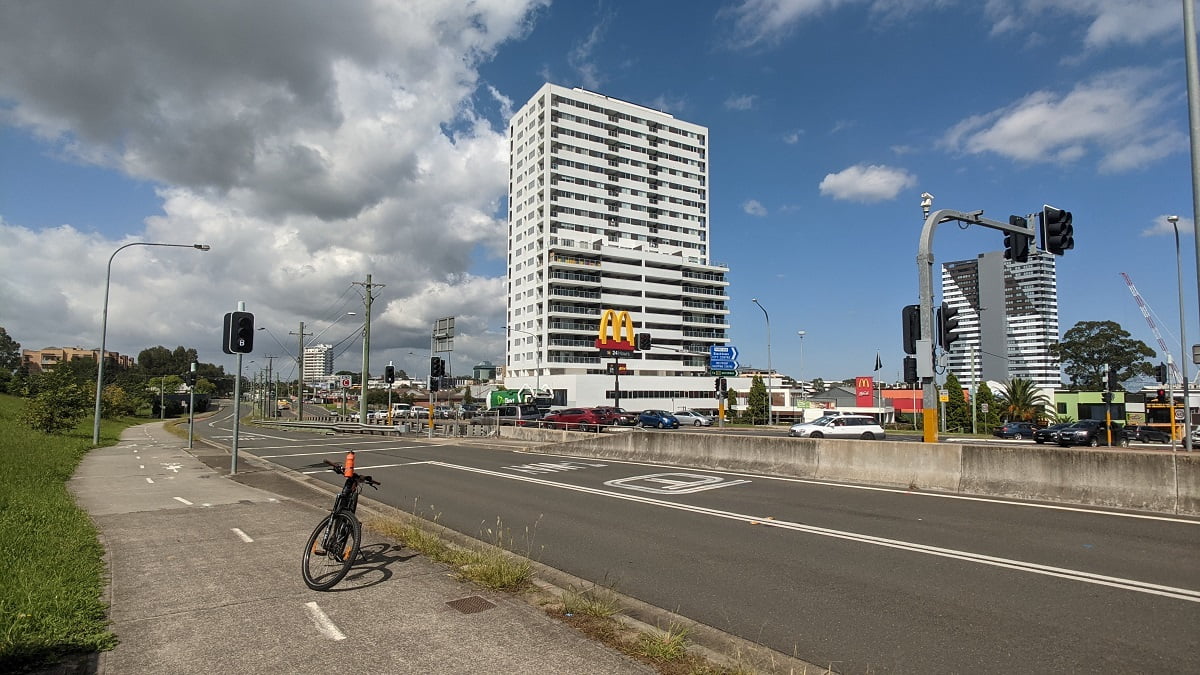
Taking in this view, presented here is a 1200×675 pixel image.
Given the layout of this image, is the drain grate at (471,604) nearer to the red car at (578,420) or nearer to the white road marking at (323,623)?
the white road marking at (323,623)

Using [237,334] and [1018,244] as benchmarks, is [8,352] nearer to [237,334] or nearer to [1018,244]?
[237,334]

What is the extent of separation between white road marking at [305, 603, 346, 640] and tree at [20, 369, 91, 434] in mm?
34964

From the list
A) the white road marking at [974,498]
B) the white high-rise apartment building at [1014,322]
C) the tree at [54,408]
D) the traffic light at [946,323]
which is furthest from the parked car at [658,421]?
the white high-rise apartment building at [1014,322]

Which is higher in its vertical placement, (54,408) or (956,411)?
(54,408)

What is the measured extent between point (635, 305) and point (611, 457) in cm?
7942

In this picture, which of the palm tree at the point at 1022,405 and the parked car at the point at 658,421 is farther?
the palm tree at the point at 1022,405

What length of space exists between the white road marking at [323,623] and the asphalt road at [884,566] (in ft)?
9.22

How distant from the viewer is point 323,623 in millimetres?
5238

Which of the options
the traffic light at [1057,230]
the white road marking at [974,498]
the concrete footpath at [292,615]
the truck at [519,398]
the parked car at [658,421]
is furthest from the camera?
the truck at [519,398]

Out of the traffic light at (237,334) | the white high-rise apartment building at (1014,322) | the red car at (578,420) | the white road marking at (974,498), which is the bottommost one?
the red car at (578,420)

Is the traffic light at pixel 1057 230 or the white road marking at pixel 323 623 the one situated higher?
the traffic light at pixel 1057 230

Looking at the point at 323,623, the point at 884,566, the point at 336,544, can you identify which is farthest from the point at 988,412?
the point at 323,623

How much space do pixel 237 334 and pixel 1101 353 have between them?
132336 mm

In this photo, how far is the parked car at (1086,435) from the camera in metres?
33.2
